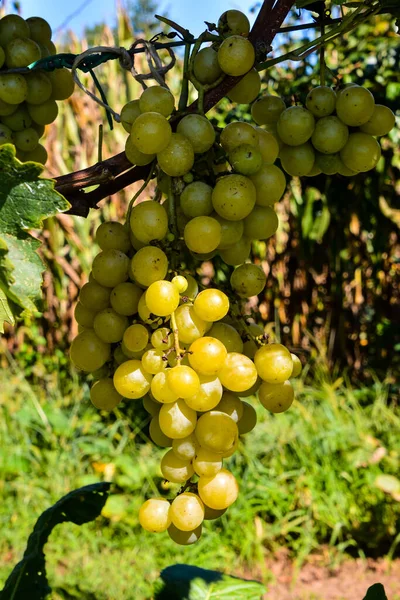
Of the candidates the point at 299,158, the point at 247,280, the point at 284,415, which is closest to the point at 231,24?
the point at 299,158

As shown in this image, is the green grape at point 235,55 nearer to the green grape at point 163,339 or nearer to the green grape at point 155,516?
the green grape at point 163,339

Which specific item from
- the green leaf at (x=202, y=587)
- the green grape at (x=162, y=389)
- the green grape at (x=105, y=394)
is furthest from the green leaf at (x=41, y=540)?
the green grape at (x=162, y=389)

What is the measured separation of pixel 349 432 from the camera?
281cm

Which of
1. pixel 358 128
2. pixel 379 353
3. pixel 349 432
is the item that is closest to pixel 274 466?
pixel 349 432

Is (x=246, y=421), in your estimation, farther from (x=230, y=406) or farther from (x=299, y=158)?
(x=299, y=158)

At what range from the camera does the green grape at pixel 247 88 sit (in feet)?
2.08

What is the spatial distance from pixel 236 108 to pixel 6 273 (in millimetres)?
2758

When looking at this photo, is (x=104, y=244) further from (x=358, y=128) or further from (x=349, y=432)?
(x=349, y=432)

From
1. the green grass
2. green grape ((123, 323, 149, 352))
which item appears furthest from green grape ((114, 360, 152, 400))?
the green grass

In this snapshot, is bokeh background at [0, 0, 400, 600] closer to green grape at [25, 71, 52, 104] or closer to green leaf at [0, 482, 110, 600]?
green leaf at [0, 482, 110, 600]

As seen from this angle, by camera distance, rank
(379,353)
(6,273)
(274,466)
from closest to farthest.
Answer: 1. (6,273)
2. (274,466)
3. (379,353)

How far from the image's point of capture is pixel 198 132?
1.84 feet

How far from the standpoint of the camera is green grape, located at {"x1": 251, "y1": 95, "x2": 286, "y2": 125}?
69cm

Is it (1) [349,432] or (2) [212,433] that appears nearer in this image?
(2) [212,433]
